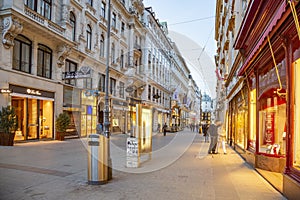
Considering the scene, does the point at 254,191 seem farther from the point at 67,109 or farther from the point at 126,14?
the point at 126,14

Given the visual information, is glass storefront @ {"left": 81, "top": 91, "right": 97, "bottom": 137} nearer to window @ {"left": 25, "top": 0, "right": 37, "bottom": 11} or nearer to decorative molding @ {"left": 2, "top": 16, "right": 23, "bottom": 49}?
window @ {"left": 25, "top": 0, "right": 37, "bottom": 11}

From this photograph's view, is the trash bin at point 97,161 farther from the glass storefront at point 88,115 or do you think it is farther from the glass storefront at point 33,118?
the glass storefront at point 88,115

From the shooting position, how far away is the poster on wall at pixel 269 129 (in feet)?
30.4

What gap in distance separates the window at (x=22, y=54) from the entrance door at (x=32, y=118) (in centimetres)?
222

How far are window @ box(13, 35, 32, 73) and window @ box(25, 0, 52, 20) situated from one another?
2.19 meters

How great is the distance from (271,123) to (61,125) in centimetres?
1440

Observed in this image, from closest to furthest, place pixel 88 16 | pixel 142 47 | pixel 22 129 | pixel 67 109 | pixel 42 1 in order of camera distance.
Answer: pixel 22 129 → pixel 42 1 → pixel 67 109 → pixel 88 16 → pixel 142 47

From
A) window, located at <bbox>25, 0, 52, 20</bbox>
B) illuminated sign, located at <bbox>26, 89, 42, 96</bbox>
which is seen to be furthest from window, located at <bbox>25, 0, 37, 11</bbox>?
illuminated sign, located at <bbox>26, 89, 42, 96</bbox>

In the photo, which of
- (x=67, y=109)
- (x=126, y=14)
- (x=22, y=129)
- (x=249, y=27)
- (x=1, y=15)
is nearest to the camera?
(x=249, y=27)

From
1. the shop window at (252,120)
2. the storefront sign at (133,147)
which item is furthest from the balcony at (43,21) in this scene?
the shop window at (252,120)

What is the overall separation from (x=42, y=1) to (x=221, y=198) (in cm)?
1803

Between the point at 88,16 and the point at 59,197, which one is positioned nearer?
the point at 59,197

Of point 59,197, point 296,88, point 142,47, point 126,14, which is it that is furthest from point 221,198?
point 142,47

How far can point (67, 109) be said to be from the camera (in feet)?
70.5
